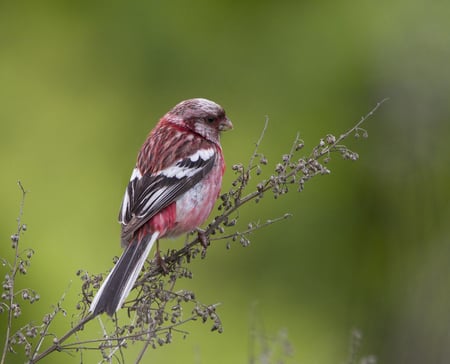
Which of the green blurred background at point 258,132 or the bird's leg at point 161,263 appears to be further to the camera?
the green blurred background at point 258,132

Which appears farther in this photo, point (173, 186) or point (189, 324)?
point (189, 324)

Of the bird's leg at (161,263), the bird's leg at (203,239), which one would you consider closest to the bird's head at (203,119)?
the bird's leg at (203,239)

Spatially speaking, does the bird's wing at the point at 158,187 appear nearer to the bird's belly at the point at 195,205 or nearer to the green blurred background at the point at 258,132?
the bird's belly at the point at 195,205

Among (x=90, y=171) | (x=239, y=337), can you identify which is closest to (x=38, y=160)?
(x=90, y=171)

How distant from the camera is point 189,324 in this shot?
786cm

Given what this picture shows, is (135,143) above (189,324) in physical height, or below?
above

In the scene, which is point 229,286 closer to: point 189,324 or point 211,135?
point 189,324

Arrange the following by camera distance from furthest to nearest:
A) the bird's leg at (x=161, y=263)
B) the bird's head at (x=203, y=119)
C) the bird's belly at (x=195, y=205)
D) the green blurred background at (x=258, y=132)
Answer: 1. the green blurred background at (x=258, y=132)
2. the bird's head at (x=203, y=119)
3. the bird's belly at (x=195, y=205)
4. the bird's leg at (x=161, y=263)

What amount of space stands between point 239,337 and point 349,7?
390 centimetres

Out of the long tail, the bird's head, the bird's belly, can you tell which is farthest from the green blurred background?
the long tail

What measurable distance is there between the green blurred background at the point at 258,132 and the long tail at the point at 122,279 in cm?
324

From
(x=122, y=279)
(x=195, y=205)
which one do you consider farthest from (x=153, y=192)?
(x=122, y=279)

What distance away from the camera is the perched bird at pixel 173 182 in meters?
4.35

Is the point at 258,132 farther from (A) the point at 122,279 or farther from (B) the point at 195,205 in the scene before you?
(A) the point at 122,279
